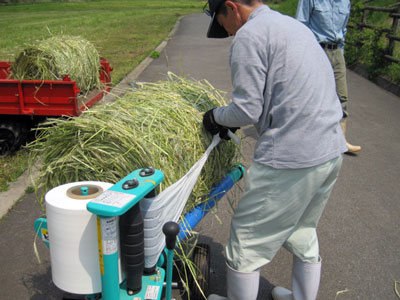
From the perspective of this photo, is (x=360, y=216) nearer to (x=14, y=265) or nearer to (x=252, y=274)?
(x=252, y=274)

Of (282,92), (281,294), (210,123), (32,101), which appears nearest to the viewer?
(282,92)

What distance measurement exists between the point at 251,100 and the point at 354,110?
6.57 meters

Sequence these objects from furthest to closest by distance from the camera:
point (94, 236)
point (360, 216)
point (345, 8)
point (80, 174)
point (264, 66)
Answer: point (345, 8) < point (360, 216) < point (80, 174) < point (264, 66) < point (94, 236)

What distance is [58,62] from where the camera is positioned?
559 cm

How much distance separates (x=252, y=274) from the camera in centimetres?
240

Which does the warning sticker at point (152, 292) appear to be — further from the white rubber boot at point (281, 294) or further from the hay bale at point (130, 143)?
the white rubber boot at point (281, 294)

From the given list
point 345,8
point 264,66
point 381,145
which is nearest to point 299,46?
point 264,66

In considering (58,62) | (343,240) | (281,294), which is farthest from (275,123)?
(58,62)

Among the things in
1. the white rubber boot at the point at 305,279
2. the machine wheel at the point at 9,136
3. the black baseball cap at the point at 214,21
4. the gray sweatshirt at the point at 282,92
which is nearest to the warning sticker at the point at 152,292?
the gray sweatshirt at the point at 282,92

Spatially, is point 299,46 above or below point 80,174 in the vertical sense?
above

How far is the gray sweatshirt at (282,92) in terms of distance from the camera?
2.05 m

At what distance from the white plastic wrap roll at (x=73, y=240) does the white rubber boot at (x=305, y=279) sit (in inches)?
51.6

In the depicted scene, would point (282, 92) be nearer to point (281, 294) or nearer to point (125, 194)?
point (125, 194)

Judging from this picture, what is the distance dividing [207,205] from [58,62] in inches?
148
